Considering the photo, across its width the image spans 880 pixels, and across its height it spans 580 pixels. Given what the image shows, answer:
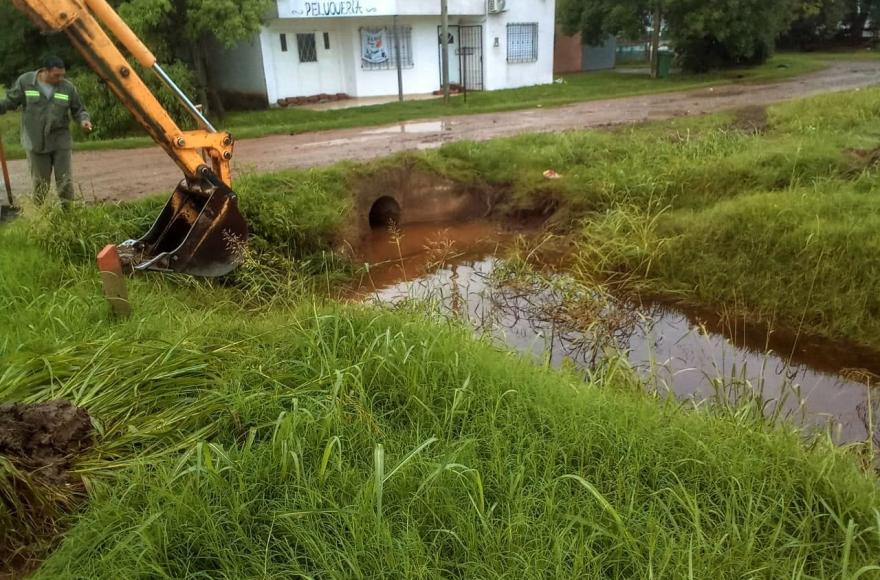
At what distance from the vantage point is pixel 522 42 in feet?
70.3

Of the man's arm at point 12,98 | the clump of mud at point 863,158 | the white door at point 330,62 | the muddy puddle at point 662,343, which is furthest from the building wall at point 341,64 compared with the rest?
the clump of mud at point 863,158

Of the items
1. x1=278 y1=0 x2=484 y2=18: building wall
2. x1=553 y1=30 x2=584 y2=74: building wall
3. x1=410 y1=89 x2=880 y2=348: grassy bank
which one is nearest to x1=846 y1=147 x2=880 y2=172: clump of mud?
x1=410 y1=89 x2=880 y2=348: grassy bank

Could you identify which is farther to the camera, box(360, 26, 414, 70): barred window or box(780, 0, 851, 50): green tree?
box(780, 0, 851, 50): green tree

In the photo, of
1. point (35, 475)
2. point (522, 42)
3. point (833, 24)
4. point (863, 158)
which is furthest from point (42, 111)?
point (833, 24)

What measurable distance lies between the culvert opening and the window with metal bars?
1073 centimetres

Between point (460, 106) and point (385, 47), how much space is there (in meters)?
4.09

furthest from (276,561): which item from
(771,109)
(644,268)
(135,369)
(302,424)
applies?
(771,109)

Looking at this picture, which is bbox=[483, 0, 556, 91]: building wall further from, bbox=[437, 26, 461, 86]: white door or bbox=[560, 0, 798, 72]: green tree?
bbox=[560, 0, 798, 72]: green tree

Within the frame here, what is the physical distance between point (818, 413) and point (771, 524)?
2.18 meters

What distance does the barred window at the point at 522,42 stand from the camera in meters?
21.1

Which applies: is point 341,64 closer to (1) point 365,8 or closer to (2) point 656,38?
(1) point 365,8

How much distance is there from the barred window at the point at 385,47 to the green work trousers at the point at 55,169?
12647mm

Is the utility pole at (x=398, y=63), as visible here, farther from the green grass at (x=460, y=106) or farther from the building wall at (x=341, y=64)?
the green grass at (x=460, y=106)

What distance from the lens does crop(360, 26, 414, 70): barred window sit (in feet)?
61.0
